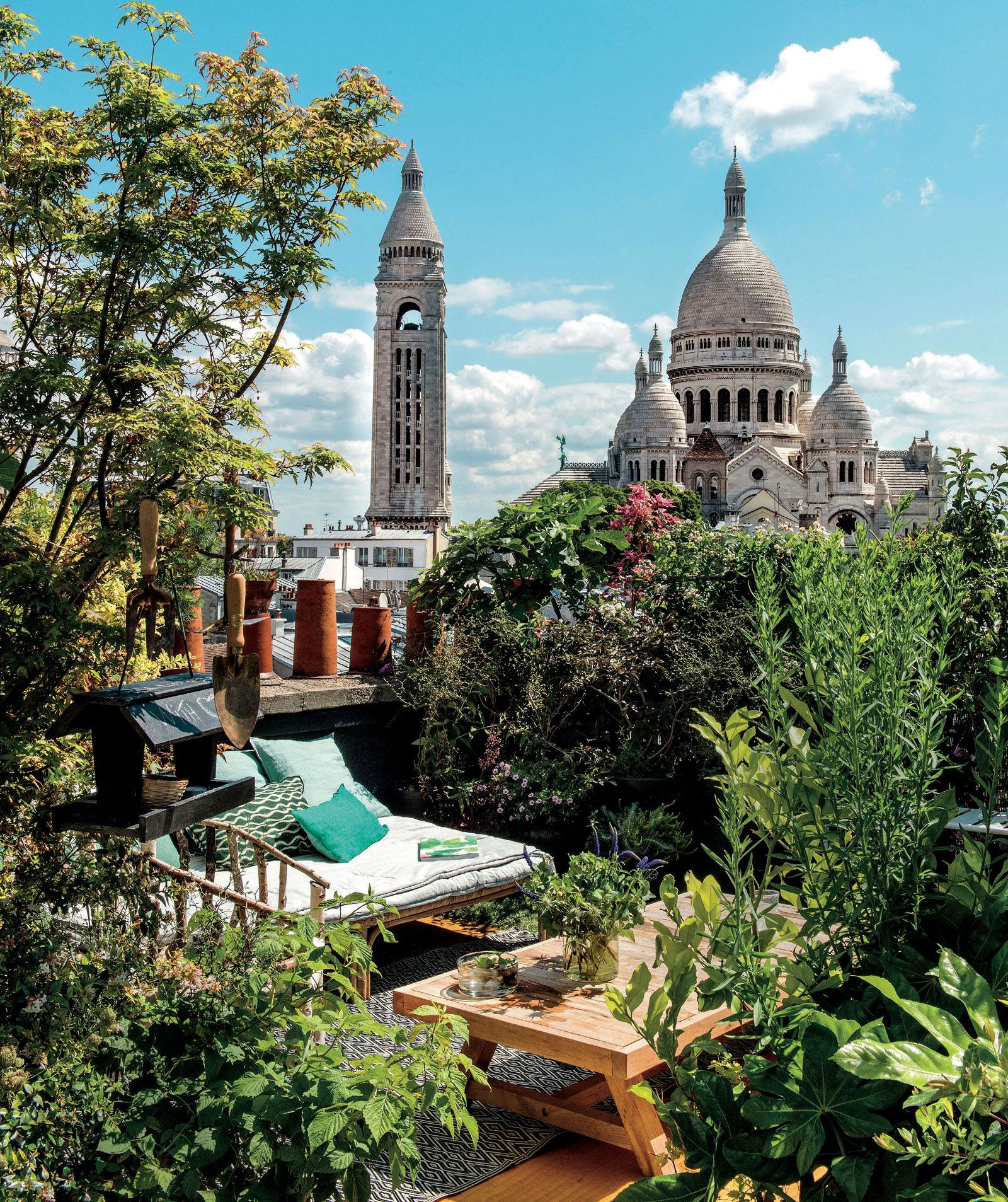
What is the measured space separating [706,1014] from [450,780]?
2.60 m

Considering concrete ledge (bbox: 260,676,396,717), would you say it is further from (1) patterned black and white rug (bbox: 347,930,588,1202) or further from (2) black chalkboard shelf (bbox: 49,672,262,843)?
(2) black chalkboard shelf (bbox: 49,672,262,843)

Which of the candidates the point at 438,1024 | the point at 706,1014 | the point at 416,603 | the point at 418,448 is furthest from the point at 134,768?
the point at 418,448

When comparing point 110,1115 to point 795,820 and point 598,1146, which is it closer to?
point 795,820

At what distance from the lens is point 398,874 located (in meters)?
4.06

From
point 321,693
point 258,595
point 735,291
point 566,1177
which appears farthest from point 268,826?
point 735,291

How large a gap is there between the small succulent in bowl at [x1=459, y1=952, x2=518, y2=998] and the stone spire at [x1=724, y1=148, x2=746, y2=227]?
7433cm

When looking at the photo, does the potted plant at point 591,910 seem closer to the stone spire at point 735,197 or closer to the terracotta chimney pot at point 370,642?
the terracotta chimney pot at point 370,642

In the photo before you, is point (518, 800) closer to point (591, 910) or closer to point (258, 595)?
point (258, 595)

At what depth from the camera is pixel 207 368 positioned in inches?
117

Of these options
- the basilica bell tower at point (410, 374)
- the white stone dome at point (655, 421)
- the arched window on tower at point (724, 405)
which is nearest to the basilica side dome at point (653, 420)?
the white stone dome at point (655, 421)

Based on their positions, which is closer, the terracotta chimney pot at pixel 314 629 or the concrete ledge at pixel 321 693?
the concrete ledge at pixel 321 693

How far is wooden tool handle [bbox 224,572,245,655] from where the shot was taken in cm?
204

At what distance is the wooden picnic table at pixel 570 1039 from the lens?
2.64 meters

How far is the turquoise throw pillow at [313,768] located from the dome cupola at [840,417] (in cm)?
5979
